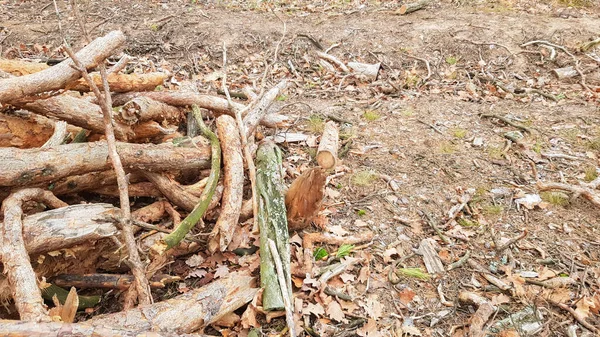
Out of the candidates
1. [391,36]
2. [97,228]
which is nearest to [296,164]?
[97,228]

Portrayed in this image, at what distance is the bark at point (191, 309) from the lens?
2893 millimetres

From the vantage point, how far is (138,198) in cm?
425

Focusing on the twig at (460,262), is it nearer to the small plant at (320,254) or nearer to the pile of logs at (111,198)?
the small plant at (320,254)

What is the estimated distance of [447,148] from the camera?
5.75m

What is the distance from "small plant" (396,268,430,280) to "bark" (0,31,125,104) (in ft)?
10.8

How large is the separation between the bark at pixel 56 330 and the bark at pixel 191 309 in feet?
0.97

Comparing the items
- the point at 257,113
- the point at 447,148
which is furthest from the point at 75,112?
the point at 447,148

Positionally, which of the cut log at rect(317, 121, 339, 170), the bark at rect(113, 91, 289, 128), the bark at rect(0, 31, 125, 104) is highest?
the bark at rect(0, 31, 125, 104)

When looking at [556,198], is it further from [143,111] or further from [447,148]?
[143,111]

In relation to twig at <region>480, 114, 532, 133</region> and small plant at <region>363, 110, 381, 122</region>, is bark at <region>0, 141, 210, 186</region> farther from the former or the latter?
twig at <region>480, 114, 532, 133</region>

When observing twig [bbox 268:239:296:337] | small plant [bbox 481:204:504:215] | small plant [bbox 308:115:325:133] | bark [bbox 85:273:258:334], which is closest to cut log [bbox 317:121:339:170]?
small plant [bbox 308:115:325:133]

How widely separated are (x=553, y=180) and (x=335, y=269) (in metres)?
3.23

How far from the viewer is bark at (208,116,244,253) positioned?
3822 millimetres

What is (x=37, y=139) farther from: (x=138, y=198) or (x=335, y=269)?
(x=335, y=269)
